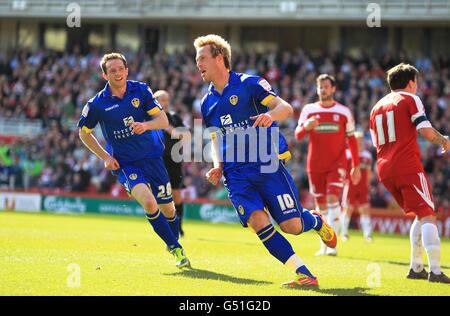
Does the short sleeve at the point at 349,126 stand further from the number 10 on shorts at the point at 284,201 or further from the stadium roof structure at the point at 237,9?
the stadium roof structure at the point at 237,9

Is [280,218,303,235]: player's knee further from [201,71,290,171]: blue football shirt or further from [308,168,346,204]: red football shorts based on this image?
[308,168,346,204]: red football shorts

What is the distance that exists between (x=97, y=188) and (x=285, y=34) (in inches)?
598

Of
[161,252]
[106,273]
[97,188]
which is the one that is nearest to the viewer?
[106,273]

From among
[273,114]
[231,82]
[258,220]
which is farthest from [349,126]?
[273,114]

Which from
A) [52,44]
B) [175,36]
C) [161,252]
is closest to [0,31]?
[52,44]

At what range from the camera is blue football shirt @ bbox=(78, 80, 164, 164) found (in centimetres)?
1058

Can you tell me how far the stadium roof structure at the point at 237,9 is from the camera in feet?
119

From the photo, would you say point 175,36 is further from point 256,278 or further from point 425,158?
point 256,278

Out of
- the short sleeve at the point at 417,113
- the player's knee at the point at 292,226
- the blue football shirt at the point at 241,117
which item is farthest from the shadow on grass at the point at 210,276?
the short sleeve at the point at 417,113

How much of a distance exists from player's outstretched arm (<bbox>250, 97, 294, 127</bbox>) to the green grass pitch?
1.73 m

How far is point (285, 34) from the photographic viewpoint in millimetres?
40562

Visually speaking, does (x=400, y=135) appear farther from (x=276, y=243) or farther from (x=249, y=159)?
(x=276, y=243)

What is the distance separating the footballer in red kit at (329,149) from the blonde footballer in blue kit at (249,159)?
192 inches

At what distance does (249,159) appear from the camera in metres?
8.97
